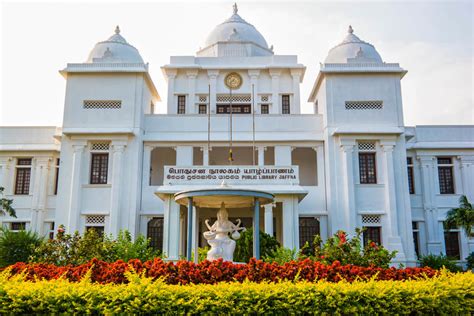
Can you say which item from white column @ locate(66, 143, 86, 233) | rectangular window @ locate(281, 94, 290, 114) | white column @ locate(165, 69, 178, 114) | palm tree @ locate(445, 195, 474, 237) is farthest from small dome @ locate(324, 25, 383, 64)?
white column @ locate(66, 143, 86, 233)

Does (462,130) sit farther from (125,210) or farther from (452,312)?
(452,312)

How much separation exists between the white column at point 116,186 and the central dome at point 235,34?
8709mm

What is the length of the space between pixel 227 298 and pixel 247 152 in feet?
54.1

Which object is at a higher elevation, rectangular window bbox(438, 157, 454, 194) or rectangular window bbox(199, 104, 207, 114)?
rectangular window bbox(199, 104, 207, 114)

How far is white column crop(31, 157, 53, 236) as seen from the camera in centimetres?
2122

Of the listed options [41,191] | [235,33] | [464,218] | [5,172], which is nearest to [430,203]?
[464,218]

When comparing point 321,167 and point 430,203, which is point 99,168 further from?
point 430,203

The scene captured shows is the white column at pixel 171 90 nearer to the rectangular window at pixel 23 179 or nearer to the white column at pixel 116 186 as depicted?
the white column at pixel 116 186

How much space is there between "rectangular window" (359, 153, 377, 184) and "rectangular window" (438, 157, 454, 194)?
5.28 metres

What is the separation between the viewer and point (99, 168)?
19.0 meters

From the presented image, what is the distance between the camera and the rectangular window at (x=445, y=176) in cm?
2205

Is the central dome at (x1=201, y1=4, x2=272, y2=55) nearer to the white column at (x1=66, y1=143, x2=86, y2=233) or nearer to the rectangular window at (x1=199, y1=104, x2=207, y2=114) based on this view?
the rectangular window at (x1=199, y1=104, x2=207, y2=114)

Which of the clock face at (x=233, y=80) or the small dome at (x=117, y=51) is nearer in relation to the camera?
the small dome at (x=117, y=51)

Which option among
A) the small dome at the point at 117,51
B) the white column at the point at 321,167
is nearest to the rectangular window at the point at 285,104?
the white column at the point at 321,167
